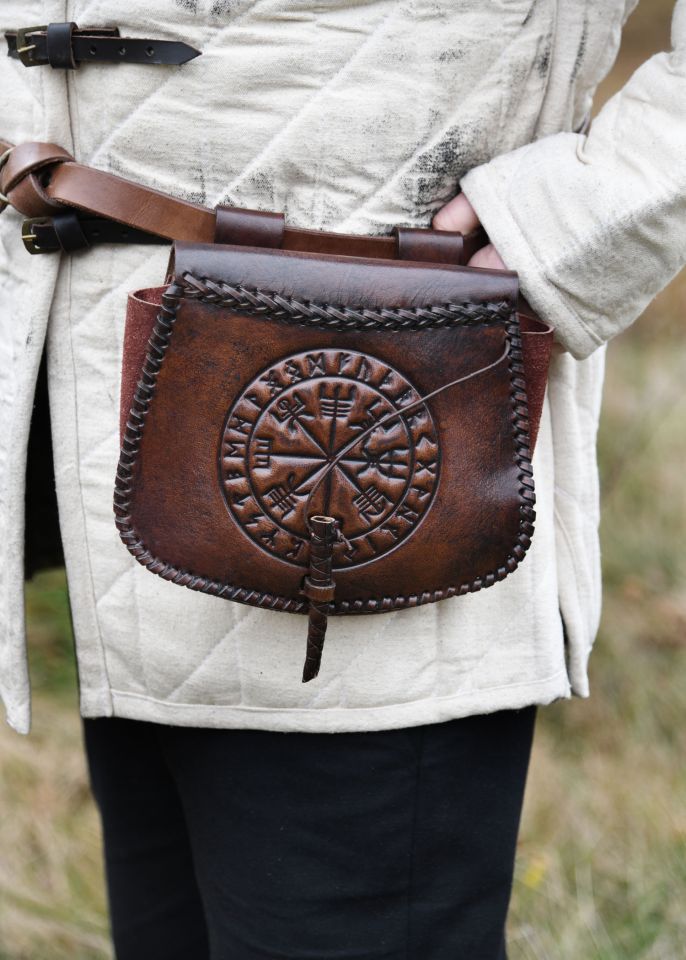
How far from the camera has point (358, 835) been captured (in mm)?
Result: 947

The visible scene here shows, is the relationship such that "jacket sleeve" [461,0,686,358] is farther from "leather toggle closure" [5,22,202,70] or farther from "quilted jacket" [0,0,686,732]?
"leather toggle closure" [5,22,202,70]

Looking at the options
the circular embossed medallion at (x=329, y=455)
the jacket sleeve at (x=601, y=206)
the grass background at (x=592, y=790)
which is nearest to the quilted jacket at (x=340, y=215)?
the jacket sleeve at (x=601, y=206)

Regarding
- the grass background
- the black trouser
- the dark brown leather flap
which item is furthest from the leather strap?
the grass background

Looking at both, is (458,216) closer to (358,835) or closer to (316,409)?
(316,409)

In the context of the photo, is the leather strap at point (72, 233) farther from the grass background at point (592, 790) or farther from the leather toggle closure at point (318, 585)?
the grass background at point (592, 790)

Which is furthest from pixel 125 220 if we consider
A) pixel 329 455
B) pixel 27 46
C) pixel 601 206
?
pixel 601 206

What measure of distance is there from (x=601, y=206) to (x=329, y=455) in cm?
32

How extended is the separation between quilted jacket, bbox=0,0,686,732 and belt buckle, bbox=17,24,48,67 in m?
0.01

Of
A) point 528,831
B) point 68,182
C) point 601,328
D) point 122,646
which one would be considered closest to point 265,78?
point 68,182

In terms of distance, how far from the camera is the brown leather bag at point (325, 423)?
0.83 metres

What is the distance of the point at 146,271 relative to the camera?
93cm

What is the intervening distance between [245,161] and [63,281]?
0.69 ft

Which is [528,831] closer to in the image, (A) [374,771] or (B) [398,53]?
(A) [374,771]

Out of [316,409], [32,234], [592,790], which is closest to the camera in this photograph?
[316,409]
